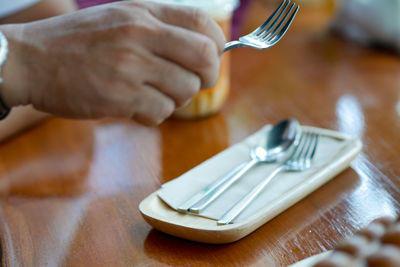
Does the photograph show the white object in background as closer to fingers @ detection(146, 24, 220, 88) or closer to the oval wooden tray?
the oval wooden tray

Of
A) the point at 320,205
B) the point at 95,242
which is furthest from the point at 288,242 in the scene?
the point at 95,242

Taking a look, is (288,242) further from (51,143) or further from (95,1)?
(95,1)

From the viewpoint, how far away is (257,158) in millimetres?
569

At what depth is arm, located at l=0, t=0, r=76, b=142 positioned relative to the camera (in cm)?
70

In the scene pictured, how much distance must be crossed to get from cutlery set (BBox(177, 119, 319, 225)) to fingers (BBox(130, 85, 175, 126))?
102 millimetres

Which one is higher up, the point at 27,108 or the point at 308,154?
the point at 308,154

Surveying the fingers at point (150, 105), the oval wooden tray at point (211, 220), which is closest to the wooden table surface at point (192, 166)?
the oval wooden tray at point (211, 220)

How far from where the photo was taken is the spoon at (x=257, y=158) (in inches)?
19.2

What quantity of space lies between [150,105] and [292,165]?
0.21m

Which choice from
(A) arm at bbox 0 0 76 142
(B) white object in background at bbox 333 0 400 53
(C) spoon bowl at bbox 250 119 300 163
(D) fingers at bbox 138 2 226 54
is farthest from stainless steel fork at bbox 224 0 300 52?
(B) white object in background at bbox 333 0 400 53

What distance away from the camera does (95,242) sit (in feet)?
1.59

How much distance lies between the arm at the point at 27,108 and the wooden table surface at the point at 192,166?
0.06 ft

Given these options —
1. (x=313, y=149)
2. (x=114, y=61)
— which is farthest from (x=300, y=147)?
(x=114, y=61)

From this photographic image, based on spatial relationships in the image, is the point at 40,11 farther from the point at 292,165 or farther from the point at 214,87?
the point at 292,165
